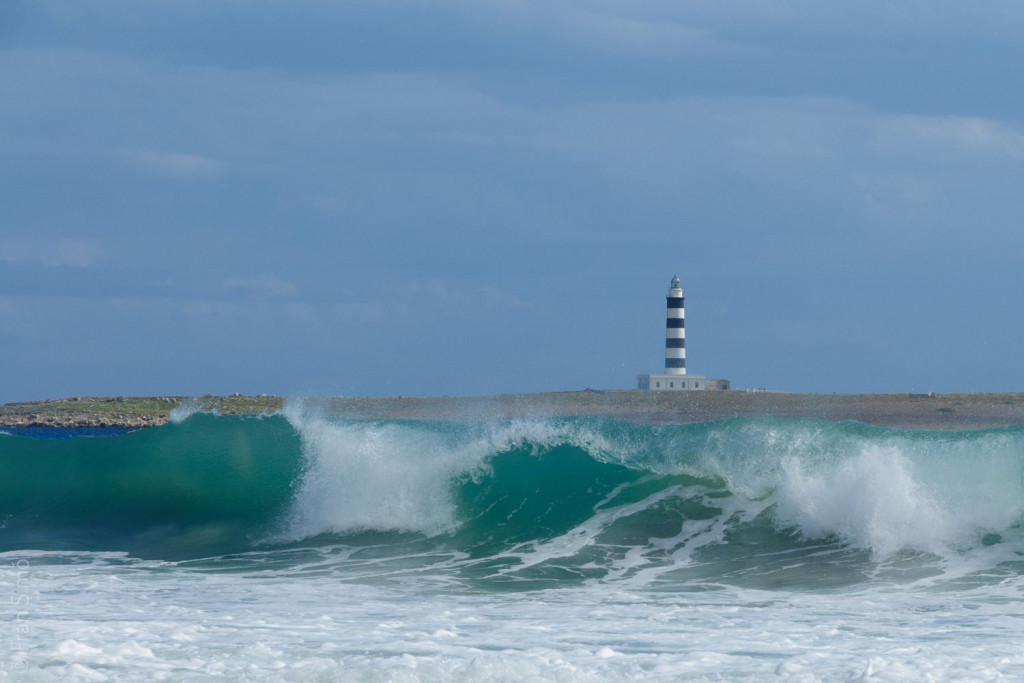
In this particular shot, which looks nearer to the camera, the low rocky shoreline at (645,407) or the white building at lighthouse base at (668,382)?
the low rocky shoreline at (645,407)

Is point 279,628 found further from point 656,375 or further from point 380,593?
point 656,375

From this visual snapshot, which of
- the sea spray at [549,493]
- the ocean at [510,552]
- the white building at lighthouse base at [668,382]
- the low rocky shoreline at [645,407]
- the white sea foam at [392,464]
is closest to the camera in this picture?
the ocean at [510,552]

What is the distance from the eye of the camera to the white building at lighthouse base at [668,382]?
148 feet

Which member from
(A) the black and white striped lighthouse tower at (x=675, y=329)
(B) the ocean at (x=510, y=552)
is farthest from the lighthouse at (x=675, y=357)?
(B) the ocean at (x=510, y=552)

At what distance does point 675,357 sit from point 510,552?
1401 inches

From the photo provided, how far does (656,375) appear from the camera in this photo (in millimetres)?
45812

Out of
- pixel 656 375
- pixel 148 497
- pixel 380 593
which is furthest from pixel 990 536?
pixel 656 375

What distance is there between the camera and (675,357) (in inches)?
1842

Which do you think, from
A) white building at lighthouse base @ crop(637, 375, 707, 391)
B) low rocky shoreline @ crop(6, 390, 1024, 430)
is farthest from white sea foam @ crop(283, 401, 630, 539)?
white building at lighthouse base @ crop(637, 375, 707, 391)

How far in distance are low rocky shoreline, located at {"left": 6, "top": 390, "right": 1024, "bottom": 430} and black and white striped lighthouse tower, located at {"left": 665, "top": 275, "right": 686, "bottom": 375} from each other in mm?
5050

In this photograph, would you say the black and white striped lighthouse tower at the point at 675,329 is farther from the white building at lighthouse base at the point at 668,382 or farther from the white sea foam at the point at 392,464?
the white sea foam at the point at 392,464

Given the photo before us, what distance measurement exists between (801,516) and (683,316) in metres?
36.1

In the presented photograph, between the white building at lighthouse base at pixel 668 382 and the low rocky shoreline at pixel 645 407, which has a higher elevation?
the white building at lighthouse base at pixel 668 382

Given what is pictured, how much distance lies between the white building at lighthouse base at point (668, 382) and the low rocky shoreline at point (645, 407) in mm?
3236
